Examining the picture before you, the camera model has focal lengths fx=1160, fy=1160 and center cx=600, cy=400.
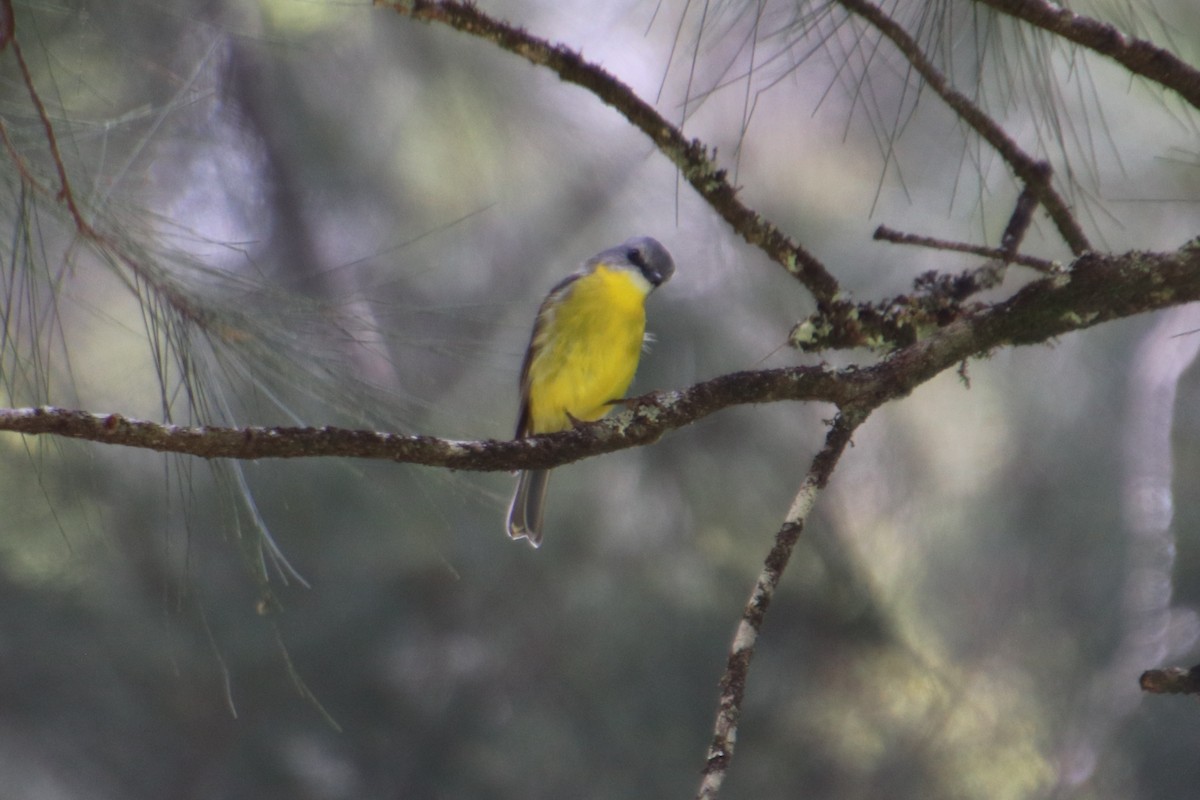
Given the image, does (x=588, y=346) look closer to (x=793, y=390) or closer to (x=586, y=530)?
(x=586, y=530)

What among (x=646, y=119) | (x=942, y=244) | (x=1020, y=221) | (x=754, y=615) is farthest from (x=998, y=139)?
(x=754, y=615)

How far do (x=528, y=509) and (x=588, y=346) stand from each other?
394mm

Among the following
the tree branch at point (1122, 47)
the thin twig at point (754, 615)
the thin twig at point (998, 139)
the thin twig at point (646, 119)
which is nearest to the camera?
the thin twig at point (754, 615)

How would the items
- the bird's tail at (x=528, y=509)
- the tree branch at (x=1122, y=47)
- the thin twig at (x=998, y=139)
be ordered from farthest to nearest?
the bird's tail at (x=528, y=509), the thin twig at (x=998, y=139), the tree branch at (x=1122, y=47)

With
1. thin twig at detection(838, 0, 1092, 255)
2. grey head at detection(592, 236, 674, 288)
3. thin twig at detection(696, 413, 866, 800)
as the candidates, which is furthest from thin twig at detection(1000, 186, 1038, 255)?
grey head at detection(592, 236, 674, 288)

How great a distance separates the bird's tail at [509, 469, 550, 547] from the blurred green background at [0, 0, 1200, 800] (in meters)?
0.05

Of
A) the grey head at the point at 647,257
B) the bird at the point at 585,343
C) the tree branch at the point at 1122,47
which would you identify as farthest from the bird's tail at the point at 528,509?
the tree branch at the point at 1122,47

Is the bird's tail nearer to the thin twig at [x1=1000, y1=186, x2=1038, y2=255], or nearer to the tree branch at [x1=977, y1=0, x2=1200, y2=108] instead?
the thin twig at [x1=1000, y1=186, x2=1038, y2=255]

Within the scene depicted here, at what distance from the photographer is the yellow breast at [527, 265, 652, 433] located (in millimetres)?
2074

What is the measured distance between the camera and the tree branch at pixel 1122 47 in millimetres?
1014

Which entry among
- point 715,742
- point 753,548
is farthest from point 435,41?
point 715,742

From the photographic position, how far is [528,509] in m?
1.93

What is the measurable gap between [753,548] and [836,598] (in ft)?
0.52

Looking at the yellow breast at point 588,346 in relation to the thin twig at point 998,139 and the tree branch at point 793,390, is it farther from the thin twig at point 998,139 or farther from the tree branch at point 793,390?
the tree branch at point 793,390
